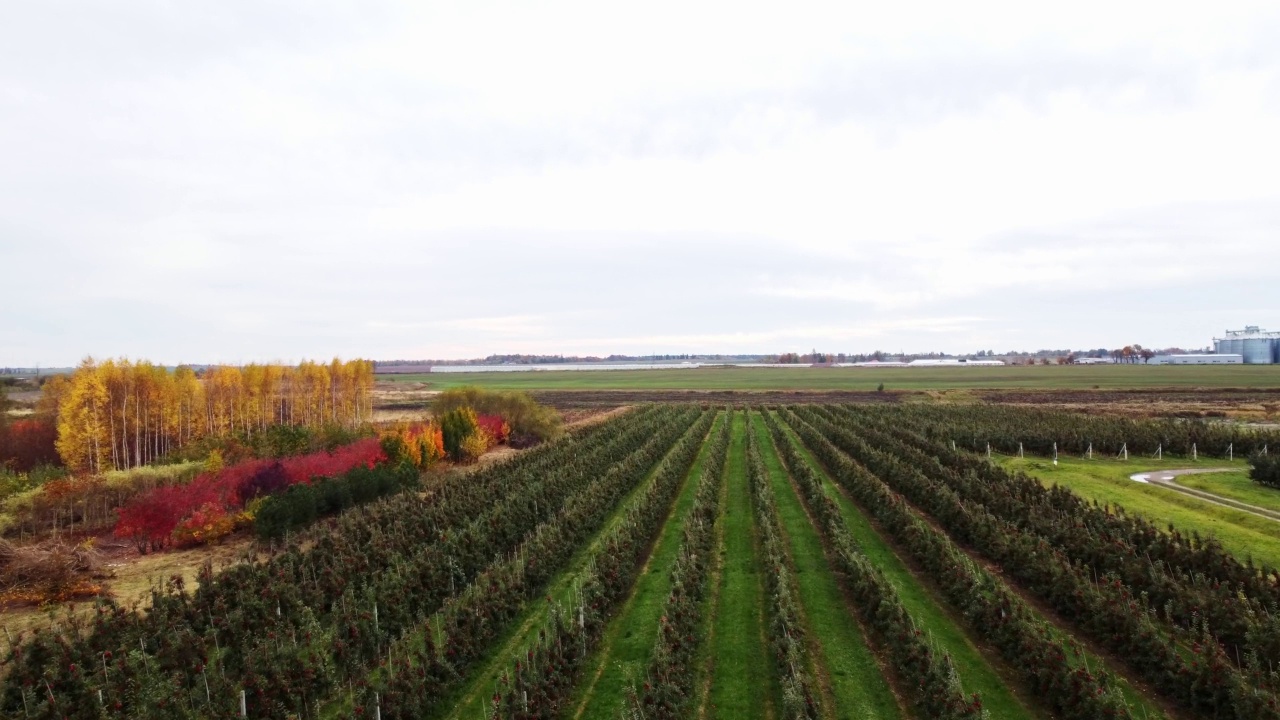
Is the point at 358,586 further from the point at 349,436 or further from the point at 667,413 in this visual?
the point at 667,413

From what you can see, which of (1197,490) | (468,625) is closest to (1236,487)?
(1197,490)

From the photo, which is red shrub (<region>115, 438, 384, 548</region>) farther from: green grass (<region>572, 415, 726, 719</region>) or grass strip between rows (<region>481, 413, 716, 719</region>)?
green grass (<region>572, 415, 726, 719</region>)

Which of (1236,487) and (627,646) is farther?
(1236,487)

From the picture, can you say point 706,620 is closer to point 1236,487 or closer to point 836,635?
point 836,635

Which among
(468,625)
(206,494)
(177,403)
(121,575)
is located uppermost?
(177,403)

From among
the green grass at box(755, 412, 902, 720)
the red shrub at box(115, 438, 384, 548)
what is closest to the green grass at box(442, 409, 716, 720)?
the green grass at box(755, 412, 902, 720)

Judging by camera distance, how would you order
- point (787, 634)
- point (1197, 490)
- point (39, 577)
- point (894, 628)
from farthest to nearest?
1. point (1197, 490)
2. point (39, 577)
3. point (894, 628)
4. point (787, 634)

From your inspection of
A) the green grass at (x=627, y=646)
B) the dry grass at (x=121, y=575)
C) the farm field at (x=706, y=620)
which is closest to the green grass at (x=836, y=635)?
the farm field at (x=706, y=620)
